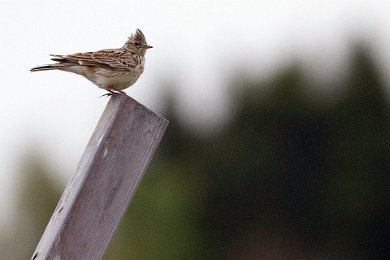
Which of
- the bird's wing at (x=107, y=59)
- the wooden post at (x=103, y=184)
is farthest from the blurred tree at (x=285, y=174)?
the wooden post at (x=103, y=184)

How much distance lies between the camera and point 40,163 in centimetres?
3388

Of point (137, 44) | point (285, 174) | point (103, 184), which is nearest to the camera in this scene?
point (103, 184)

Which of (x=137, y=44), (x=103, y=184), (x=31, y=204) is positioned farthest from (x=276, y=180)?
(x=103, y=184)

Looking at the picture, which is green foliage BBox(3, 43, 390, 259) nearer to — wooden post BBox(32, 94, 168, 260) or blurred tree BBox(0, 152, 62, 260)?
blurred tree BBox(0, 152, 62, 260)

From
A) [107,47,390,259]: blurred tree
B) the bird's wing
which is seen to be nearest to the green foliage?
[107,47,390,259]: blurred tree

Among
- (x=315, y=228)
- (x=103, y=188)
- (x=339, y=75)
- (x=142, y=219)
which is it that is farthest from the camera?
(x=339, y=75)

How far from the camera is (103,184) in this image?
195 inches

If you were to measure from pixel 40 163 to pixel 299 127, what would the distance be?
34.2 feet

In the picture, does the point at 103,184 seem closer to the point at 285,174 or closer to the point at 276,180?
the point at 276,180

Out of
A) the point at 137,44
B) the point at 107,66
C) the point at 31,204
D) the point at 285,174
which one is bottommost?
the point at 31,204

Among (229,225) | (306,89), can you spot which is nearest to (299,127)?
(306,89)

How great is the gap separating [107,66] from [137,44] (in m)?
1.82

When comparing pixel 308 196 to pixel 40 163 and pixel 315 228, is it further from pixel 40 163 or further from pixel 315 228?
pixel 40 163

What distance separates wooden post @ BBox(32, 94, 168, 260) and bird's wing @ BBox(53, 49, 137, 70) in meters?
3.36
